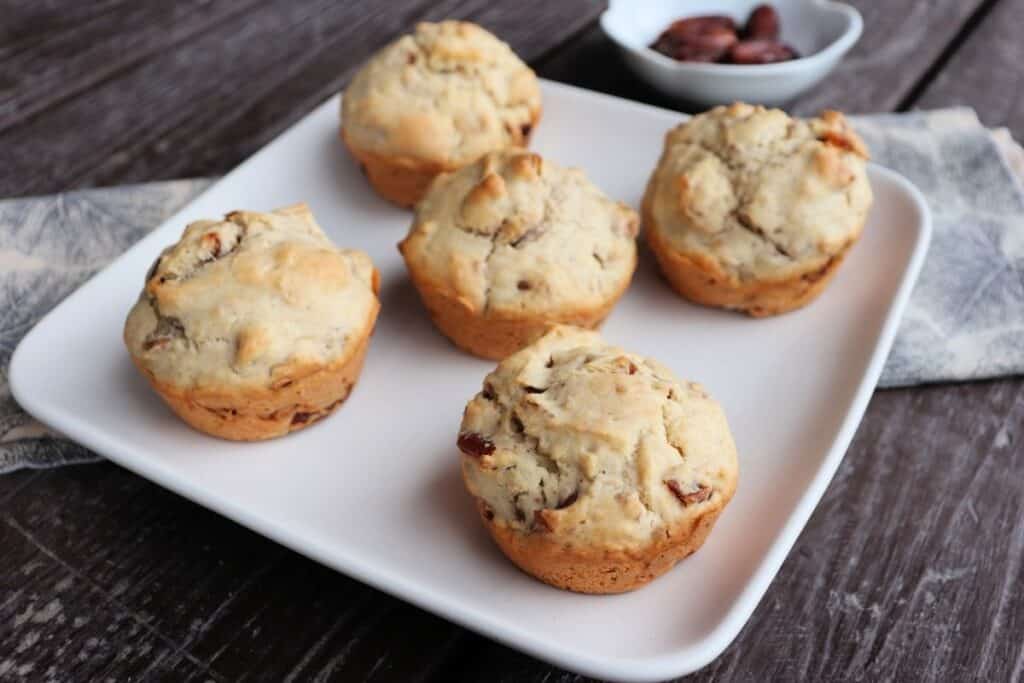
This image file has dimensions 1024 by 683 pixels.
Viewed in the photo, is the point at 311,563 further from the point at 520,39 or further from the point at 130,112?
the point at 520,39

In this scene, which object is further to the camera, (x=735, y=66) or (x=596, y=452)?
(x=735, y=66)

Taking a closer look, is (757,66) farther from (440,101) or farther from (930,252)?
(440,101)

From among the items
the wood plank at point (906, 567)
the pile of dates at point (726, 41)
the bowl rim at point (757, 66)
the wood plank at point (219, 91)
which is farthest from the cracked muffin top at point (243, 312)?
the pile of dates at point (726, 41)

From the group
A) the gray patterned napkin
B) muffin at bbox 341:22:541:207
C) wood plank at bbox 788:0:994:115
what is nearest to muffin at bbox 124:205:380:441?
the gray patterned napkin

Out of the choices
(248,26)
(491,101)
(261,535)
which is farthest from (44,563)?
(248,26)

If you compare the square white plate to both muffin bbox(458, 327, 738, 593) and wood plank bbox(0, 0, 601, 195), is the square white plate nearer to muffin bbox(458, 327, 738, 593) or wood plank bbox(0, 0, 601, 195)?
muffin bbox(458, 327, 738, 593)

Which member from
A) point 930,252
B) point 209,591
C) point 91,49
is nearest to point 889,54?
point 930,252

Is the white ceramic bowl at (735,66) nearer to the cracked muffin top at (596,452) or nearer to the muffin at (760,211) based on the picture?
the muffin at (760,211)
